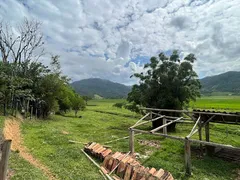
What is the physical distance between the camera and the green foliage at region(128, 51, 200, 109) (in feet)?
75.7

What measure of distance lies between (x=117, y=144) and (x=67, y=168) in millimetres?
6574

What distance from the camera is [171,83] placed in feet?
76.6

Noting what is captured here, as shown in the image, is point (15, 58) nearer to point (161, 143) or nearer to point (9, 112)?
point (9, 112)

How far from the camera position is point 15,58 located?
29.6 meters

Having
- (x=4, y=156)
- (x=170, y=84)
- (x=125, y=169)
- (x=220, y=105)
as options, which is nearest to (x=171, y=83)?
(x=170, y=84)

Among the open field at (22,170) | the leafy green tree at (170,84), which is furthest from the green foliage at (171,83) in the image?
the open field at (22,170)

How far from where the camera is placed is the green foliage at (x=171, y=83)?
2306 centimetres

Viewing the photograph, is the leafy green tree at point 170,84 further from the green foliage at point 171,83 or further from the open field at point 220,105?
the open field at point 220,105

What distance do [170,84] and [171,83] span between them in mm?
181

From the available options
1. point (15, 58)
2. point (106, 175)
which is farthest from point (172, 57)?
point (15, 58)

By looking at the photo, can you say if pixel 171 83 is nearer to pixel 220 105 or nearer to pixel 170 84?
pixel 170 84

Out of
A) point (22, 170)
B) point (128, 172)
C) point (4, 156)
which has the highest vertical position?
point (4, 156)

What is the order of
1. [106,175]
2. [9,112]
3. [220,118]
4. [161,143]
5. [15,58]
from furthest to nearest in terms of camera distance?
1. [15,58]
2. [9,112]
3. [161,143]
4. [220,118]
5. [106,175]

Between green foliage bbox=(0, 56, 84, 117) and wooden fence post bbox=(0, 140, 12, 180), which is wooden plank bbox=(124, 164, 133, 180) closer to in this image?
wooden fence post bbox=(0, 140, 12, 180)
